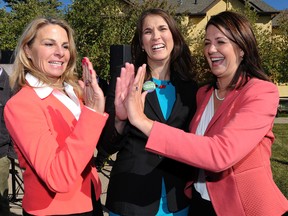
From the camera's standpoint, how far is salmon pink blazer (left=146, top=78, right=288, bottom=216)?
5.50 ft

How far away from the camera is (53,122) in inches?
74.0

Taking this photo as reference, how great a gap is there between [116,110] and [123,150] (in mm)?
320

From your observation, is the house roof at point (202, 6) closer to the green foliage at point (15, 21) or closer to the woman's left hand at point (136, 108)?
the green foliage at point (15, 21)

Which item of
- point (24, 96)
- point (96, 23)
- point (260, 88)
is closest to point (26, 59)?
point (24, 96)

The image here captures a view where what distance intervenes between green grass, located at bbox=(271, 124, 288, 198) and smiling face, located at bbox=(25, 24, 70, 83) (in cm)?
421

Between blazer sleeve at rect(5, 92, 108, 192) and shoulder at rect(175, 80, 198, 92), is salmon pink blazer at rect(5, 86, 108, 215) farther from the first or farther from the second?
shoulder at rect(175, 80, 198, 92)

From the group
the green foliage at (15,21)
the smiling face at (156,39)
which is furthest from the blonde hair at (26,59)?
the green foliage at (15,21)

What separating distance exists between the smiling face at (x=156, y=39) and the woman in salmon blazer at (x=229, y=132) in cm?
44

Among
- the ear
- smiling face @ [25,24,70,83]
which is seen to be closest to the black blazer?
smiling face @ [25,24,70,83]

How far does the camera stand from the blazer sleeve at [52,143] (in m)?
1.63

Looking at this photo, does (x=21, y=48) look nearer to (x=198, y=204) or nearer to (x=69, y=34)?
(x=69, y=34)

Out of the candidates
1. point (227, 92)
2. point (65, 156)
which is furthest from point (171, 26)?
point (65, 156)

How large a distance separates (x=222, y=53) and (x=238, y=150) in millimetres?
651

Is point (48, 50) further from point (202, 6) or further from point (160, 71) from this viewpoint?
point (202, 6)
